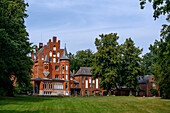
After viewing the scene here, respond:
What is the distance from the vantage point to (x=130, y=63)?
220 feet

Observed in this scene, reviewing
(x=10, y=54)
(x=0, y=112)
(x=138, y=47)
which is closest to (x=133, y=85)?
(x=138, y=47)

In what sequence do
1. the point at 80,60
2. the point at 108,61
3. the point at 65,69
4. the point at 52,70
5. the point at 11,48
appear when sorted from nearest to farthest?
the point at 11,48 < the point at 108,61 < the point at 65,69 < the point at 52,70 < the point at 80,60

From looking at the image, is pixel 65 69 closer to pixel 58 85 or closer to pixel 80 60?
pixel 58 85

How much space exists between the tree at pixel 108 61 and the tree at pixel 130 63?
7.84 feet

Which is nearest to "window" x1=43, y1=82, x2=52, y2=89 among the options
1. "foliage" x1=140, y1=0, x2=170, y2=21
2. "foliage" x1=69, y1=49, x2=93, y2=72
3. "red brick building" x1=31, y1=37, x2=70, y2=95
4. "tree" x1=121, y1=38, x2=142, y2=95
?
"red brick building" x1=31, y1=37, x2=70, y2=95

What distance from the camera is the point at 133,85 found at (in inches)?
2633

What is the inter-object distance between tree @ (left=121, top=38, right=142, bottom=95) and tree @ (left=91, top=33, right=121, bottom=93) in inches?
94.1

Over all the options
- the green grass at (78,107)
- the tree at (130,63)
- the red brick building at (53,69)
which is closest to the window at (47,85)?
the red brick building at (53,69)

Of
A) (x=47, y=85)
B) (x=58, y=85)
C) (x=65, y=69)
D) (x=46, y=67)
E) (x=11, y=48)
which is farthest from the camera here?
(x=65, y=69)

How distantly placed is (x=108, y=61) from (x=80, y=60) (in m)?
43.1

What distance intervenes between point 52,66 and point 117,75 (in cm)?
2092

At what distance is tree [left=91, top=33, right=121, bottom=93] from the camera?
63431mm

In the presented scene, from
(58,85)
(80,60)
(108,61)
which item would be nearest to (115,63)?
(108,61)

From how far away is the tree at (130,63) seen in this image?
6569cm
